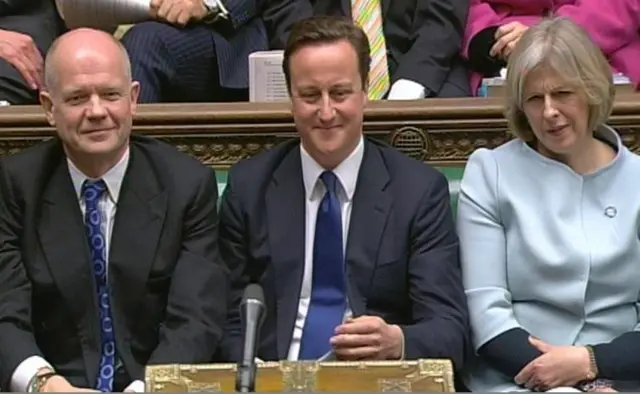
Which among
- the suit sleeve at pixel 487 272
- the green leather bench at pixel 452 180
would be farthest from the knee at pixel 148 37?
the suit sleeve at pixel 487 272

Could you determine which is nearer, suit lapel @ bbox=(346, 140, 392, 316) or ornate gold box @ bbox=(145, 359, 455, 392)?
ornate gold box @ bbox=(145, 359, 455, 392)

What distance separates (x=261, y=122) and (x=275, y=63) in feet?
0.61

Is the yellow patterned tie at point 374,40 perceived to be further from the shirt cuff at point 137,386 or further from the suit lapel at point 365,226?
the shirt cuff at point 137,386

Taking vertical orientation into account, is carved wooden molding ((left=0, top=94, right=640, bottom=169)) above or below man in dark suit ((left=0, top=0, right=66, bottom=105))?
below

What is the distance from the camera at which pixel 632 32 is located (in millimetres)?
2660

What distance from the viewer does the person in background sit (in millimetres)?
1978

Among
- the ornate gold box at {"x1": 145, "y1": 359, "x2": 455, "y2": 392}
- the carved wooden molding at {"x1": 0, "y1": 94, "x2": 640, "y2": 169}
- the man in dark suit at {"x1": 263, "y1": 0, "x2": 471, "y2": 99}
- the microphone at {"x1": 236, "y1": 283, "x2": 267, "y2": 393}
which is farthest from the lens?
the man in dark suit at {"x1": 263, "y1": 0, "x2": 471, "y2": 99}

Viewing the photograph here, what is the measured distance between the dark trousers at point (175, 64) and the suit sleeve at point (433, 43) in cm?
38

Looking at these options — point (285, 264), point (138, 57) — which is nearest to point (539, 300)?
point (285, 264)

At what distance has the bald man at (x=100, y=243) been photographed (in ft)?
6.39

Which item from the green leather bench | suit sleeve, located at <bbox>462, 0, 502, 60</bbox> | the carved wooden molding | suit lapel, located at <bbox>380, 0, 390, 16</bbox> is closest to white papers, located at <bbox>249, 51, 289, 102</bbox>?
the carved wooden molding

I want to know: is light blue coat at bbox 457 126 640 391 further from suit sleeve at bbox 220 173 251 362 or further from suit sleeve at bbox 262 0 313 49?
suit sleeve at bbox 262 0 313 49

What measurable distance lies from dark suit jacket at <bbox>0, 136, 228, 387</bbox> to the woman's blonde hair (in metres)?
0.55

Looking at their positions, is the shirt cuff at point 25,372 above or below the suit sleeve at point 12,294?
below
